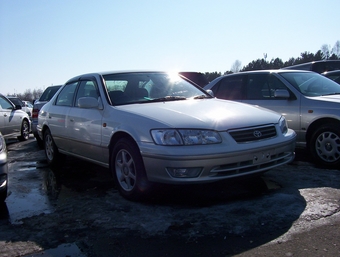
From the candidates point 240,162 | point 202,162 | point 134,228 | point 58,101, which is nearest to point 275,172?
point 240,162

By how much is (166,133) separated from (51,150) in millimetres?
3560

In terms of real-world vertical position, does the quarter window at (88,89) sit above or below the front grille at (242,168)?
above

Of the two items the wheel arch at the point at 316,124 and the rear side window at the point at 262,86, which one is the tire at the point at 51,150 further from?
→ the wheel arch at the point at 316,124

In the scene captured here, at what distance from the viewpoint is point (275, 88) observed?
658cm

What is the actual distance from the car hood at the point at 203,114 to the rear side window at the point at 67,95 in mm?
1727

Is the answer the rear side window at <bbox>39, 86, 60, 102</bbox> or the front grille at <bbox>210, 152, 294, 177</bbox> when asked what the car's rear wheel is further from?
the rear side window at <bbox>39, 86, 60, 102</bbox>

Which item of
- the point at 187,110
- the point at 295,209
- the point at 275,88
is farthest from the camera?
the point at 275,88

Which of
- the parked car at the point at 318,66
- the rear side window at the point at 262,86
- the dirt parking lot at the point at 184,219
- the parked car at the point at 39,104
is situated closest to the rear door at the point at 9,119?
the parked car at the point at 39,104

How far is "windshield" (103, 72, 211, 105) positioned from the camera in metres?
5.07

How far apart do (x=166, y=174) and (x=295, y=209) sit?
1.33 meters

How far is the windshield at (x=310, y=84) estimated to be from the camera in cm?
625

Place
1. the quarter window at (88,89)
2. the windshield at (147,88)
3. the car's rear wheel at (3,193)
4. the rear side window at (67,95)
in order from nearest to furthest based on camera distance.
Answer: the car's rear wheel at (3,193)
the windshield at (147,88)
the quarter window at (88,89)
the rear side window at (67,95)

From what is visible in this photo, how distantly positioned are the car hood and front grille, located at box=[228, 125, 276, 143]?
2.4 inches

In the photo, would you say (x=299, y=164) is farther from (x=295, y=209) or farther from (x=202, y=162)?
(x=202, y=162)
